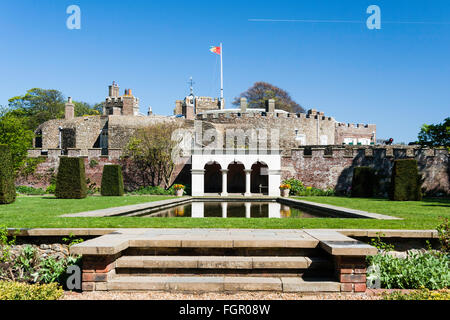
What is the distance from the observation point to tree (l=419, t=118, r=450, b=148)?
20.2 m

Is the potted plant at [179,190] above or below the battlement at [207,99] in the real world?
below

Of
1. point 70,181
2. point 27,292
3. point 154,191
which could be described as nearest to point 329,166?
point 154,191

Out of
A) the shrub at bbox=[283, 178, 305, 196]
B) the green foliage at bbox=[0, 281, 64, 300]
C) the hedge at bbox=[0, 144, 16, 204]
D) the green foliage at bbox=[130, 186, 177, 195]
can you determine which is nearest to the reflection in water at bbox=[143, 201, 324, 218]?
the hedge at bbox=[0, 144, 16, 204]

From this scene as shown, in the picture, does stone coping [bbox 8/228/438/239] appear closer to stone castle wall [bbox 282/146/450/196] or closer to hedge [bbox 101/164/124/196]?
hedge [bbox 101/164/124/196]

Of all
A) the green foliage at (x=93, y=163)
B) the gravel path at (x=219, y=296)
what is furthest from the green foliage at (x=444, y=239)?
the green foliage at (x=93, y=163)

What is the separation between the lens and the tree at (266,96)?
50.0 meters

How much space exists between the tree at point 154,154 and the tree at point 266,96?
85.6 ft

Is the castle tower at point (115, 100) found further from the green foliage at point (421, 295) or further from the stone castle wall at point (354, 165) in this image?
the green foliage at point (421, 295)

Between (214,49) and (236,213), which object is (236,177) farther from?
(214,49)

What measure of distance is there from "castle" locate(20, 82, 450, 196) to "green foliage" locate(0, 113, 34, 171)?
1471 mm

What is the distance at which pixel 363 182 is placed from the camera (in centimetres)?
2106

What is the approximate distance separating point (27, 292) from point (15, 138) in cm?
2380

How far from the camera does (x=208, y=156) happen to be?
2356 centimetres
